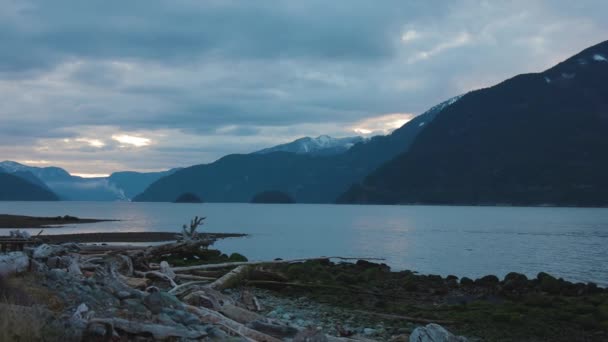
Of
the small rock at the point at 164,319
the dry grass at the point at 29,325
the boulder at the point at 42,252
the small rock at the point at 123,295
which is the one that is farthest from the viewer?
the boulder at the point at 42,252

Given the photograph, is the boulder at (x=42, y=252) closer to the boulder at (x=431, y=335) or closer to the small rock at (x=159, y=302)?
the small rock at (x=159, y=302)

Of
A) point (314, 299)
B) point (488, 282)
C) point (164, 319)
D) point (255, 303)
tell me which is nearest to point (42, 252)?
point (255, 303)

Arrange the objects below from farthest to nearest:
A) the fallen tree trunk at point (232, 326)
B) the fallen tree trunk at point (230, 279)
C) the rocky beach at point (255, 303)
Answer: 1. the fallen tree trunk at point (230, 279)
2. the fallen tree trunk at point (232, 326)
3. the rocky beach at point (255, 303)

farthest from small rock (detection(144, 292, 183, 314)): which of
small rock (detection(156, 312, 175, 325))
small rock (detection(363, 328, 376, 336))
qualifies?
small rock (detection(363, 328, 376, 336))

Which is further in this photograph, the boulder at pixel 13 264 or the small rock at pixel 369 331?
the small rock at pixel 369 331

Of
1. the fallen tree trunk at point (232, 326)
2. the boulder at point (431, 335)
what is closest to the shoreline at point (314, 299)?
the fallen tree trunk at point (232, 326)

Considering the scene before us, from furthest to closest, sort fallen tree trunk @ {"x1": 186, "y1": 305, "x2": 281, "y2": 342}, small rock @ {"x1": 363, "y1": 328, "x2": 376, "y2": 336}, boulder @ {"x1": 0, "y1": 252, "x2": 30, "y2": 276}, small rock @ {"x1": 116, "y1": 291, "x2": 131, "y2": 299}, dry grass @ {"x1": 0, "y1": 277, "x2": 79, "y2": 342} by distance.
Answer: small rock @ {"x1": 363, "y1": 328, "x2": 376, "y2": 336} < boulder @ {"x1": 0, "y1": 252, "x2": 30, "y2": 276} < small rock @ {"x1": 116, "y1": 291, "x2": 131, "y2": 299} < fallen tree trunk @ {"x1": 186, "y1": 305, "x2": 281, "y2": 342} < dry grass @ {"x1": 0, "y1": 277, "x2": 79, "y2": 342}

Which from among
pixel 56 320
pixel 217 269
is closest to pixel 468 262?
pixel 217 269

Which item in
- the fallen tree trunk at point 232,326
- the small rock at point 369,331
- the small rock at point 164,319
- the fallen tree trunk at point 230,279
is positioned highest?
the small rock at point 164,319

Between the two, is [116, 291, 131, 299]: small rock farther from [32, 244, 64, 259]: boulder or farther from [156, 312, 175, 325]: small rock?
[32, 244, 64, 259]: boulder

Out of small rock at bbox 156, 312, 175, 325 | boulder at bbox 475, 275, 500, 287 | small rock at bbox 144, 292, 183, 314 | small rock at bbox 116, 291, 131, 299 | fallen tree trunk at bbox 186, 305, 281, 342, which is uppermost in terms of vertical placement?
small rock at bbox 116, 291, 131, 299

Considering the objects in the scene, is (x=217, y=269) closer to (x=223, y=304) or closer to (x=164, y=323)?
(x=223, y=304)

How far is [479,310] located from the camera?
18312 mm

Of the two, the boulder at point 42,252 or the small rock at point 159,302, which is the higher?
the boulder at point 42,252
